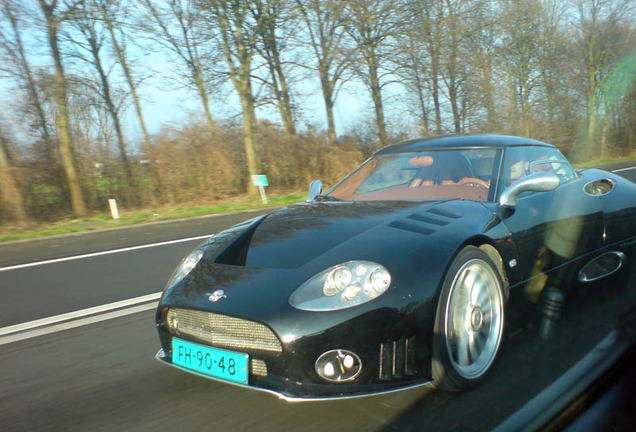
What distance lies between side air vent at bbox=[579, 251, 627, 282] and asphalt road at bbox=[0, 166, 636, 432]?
4.1 inches

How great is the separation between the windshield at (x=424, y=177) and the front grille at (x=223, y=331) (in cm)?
158

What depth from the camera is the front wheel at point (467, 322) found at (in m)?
2.35

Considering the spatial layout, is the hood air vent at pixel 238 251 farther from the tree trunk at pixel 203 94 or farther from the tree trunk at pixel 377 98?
the tree trunk at pixel 377 98

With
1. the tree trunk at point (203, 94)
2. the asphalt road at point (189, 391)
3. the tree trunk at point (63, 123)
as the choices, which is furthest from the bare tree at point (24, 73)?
the asphalt road at point (189, 391)

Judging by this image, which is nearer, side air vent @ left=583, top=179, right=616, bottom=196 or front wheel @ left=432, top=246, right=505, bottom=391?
front wheel @ left=432, top=246, right=505, bottom=391

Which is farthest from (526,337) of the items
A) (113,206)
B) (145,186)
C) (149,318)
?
(145,186)

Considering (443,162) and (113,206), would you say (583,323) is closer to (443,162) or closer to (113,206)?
(443,162)

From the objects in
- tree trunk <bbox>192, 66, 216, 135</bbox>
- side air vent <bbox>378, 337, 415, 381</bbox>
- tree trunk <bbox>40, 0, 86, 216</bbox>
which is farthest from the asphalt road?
tree trunk <bbox>192, 66, 216, 135</bbox>

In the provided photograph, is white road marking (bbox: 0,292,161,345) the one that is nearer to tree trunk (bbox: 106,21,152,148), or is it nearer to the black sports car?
the black sports car

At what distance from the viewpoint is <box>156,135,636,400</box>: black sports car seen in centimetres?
217

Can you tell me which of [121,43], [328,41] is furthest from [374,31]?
[121,43]

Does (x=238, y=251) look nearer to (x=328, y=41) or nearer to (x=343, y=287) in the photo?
(x=343, y=287)

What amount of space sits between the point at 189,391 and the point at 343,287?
1032mm

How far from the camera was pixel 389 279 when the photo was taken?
7.47 feet
